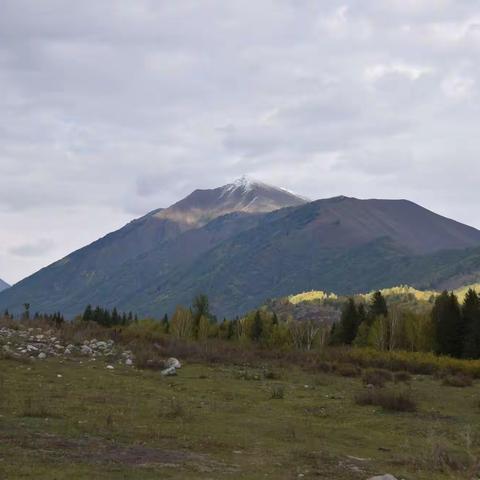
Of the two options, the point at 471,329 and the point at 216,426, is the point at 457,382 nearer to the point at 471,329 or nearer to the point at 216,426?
the point at 216,426

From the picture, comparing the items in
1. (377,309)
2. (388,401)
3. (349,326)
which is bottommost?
(388,401)

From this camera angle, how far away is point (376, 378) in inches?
1336

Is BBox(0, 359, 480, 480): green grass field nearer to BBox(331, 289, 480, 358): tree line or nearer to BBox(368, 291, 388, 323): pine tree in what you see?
BBox(331, 289, 480, 358): tree line

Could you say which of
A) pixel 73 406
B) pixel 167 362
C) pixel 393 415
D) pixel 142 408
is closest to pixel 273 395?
pixel 393 415

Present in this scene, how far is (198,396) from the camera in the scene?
2438 cm

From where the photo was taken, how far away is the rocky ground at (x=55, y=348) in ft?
111

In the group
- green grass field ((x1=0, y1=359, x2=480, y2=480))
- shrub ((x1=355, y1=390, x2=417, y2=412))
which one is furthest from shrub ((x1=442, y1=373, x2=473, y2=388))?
shrub ((x1=355, y1=390, x2=417, y2=412))

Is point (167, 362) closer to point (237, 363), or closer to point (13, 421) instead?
point (237, 363)

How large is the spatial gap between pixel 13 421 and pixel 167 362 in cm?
1877

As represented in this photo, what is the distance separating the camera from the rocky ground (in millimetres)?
33844

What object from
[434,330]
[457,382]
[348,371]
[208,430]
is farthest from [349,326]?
[208,430]

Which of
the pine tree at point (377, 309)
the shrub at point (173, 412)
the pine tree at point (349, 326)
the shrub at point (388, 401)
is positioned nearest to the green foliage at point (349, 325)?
the pine tree at point (349, 326)

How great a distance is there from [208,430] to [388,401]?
9.00 m

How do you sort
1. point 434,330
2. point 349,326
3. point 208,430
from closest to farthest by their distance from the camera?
point 208,430
point 434,330
point 349,326
